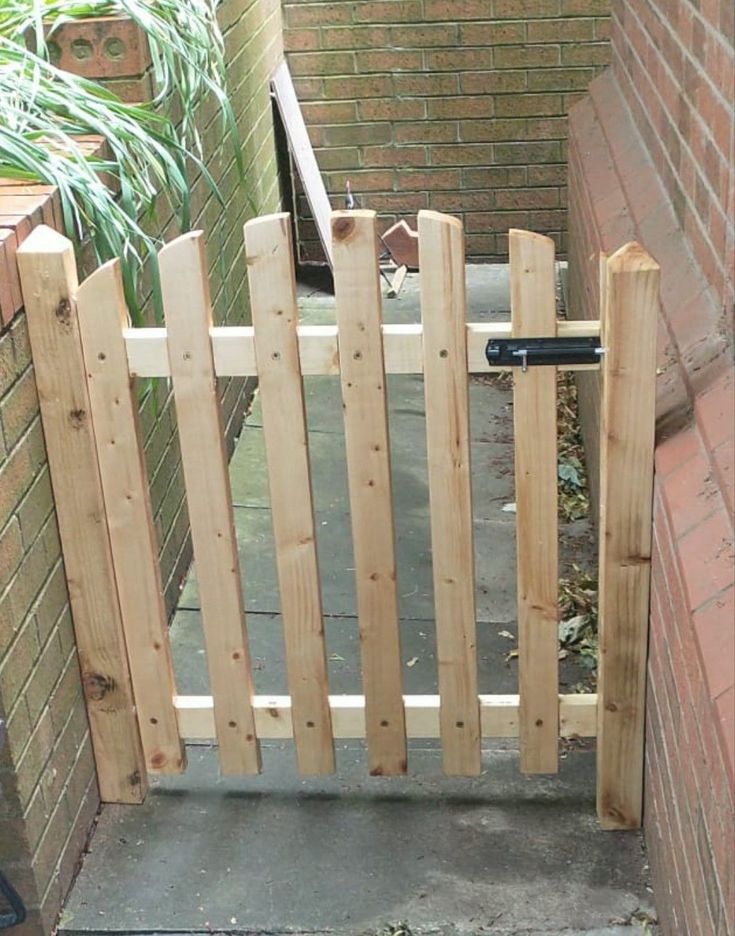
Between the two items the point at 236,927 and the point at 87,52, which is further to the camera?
the point at 87,52

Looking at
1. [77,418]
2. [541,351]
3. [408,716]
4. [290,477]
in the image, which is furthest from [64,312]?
[408,716]

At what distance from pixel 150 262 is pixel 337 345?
4.03 ft

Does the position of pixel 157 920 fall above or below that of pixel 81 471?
below

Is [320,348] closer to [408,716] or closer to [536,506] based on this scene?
[536,506]

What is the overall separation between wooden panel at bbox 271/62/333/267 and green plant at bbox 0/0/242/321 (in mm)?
2748

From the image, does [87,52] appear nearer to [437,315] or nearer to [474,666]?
[437,315]

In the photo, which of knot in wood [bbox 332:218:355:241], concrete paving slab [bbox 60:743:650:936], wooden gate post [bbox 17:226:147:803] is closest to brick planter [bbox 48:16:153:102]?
wooden gate post [bbox 17:226:147:803]

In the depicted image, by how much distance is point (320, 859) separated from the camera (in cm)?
291

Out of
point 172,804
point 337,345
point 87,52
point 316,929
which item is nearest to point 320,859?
point 316,929

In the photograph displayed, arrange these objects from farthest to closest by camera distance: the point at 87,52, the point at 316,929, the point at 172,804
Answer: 1. the point at 87,52
2. the point at 172,804
3. the point at 316,929

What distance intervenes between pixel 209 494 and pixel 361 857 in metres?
0.89

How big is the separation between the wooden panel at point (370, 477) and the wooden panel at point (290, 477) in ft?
0.33

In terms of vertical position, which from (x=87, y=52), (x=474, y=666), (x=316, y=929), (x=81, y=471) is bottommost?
(x=316, y=929)

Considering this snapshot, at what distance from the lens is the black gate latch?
2605 mm
